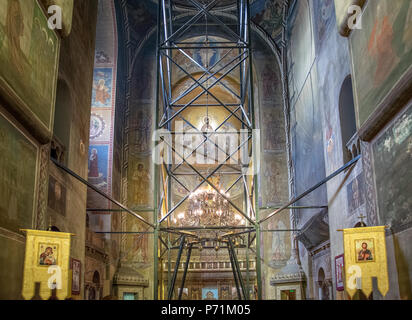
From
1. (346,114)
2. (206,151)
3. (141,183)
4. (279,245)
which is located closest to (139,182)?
(141,183)

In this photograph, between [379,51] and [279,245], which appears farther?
[279,245]

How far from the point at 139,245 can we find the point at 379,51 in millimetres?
11858

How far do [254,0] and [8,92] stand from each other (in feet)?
44.7

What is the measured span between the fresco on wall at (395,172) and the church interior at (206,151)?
4cm

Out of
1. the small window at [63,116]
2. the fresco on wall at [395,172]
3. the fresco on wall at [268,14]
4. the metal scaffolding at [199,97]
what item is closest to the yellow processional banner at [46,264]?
the small window at [63,116]

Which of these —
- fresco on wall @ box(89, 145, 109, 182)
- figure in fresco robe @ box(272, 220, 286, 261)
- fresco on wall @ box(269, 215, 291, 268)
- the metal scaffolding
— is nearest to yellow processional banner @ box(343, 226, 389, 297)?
the metal scaffolding

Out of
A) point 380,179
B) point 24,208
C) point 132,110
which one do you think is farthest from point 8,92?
point 132,110

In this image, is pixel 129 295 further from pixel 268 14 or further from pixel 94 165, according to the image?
pixel 268 14

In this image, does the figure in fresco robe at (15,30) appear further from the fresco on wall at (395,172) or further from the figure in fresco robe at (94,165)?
the figure in fresco robe at (94,165)

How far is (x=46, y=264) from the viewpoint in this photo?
267 inches

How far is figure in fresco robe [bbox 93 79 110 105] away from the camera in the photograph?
16.3 metres

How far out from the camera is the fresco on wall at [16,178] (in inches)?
255

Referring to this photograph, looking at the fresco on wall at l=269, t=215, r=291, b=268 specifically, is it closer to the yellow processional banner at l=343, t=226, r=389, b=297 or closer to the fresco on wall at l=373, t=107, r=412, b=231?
the fresco on wall at l=373, t=107, r=412, b=231
